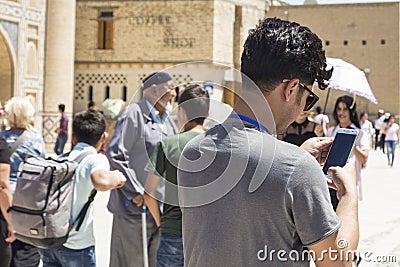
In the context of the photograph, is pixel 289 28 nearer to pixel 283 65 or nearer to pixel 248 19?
pixel 283 65

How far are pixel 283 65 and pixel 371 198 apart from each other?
10434 mm

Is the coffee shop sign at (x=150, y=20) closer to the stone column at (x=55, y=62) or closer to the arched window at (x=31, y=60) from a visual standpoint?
the stone column at (x=55, y=62)

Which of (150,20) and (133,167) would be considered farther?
(150,20)

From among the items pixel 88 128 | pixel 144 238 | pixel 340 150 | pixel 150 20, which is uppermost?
pixel 150 20

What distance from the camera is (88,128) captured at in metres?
4.66

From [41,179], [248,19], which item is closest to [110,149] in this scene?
[41,179]

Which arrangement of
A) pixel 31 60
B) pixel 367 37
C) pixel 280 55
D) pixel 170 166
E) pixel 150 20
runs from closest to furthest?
pixel 280 55, pixel 170 166, pixel 31 60, pixel 150 20, pixel 367 37

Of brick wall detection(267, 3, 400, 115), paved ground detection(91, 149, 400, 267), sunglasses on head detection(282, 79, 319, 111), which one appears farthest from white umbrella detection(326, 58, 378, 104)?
brick wall detection(267, 3, 400, 115)

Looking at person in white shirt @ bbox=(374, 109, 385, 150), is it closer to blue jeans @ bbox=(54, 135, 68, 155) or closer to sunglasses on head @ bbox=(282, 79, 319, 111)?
blue jeans @ bbox=(54, 135, 68, 155)

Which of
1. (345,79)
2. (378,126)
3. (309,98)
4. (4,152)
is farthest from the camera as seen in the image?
(378,126)

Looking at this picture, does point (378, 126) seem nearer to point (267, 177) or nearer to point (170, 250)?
point (170, 250)

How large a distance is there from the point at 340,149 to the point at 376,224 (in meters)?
7.13

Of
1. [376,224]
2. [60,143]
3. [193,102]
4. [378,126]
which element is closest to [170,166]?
[193,102]

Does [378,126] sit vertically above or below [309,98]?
below
